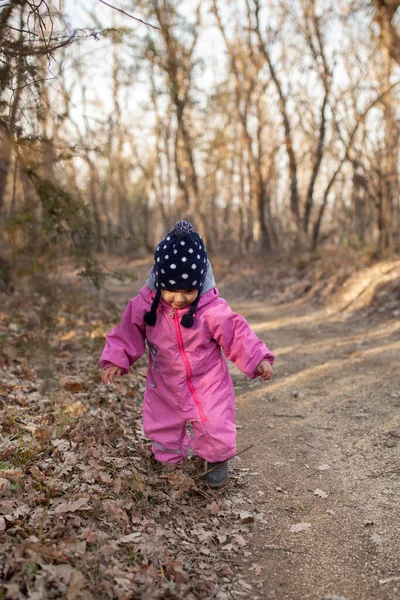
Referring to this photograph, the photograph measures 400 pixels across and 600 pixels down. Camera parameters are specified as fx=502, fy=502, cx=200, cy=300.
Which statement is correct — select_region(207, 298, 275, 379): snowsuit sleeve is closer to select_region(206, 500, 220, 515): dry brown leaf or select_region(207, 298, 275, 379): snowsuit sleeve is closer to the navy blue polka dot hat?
the navy blue polka dot hat

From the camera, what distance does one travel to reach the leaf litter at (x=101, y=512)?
2393mm

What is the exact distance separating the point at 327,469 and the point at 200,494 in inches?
41.4

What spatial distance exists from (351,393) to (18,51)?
4.48m

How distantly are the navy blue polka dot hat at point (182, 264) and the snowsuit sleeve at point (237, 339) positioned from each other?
18 cm

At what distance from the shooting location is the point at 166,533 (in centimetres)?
295

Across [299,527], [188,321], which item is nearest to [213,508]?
[299,527]

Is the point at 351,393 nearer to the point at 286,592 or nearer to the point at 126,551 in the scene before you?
the point at 286,592

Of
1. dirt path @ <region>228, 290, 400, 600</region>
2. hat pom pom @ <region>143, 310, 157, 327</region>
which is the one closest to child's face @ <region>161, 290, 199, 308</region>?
hat pom pom @ <region>143, 310, 157, 327</region>

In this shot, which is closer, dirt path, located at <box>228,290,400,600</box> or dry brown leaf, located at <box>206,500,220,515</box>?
dirt path, located at <box>228,290,400,600</box>

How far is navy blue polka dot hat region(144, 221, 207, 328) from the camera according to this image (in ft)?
10.8

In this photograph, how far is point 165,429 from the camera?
3637mm

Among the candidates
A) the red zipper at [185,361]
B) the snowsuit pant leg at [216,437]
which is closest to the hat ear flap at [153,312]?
the red zipper at [185,361]

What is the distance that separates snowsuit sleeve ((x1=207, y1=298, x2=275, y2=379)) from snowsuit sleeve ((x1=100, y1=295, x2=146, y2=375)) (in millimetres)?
518

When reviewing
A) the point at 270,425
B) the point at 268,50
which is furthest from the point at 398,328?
the point at 268,50
